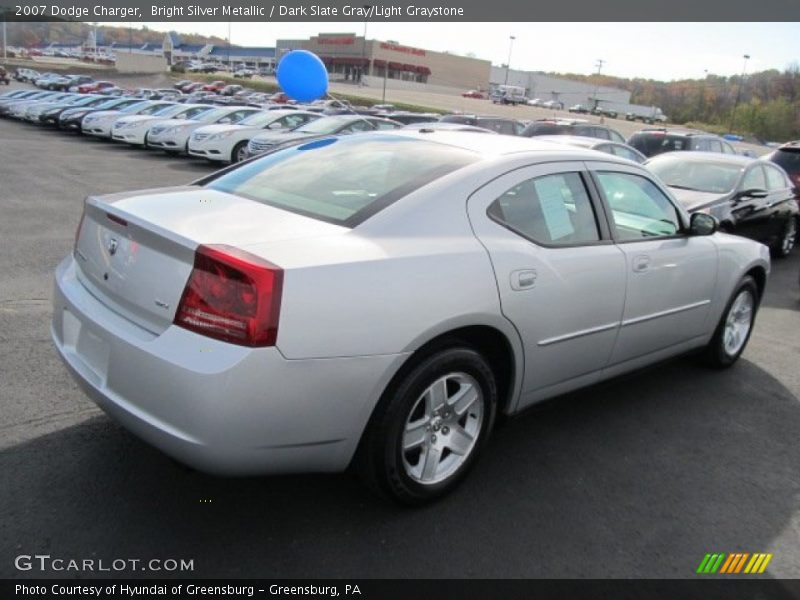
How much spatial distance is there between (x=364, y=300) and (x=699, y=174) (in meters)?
7.94

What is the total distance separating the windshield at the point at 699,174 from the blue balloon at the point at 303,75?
17.7ft

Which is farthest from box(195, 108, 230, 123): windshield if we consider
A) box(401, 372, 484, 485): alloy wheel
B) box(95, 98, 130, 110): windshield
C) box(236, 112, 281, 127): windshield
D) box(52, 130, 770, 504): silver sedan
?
box(401, 372, 484, 485): alloy wheel

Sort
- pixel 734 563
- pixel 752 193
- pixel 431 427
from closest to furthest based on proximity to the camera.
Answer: pixel 734 563 < pixel 431 427 < pixel 752 193

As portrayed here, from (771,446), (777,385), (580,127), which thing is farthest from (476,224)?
(580,127)

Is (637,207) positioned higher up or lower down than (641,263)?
higher up

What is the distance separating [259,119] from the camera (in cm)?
1761

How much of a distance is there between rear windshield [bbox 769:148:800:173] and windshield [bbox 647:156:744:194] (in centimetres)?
403

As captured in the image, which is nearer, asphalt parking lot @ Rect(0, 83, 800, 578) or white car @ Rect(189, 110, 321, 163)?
asphalt parking lot @ Rect(0, 83, 800, 578)

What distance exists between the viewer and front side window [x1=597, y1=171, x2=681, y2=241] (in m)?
3.91

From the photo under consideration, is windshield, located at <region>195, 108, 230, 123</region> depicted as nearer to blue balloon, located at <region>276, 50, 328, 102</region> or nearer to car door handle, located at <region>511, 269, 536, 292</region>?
blue balloon, located at <region>276, 50, 328, 102</region>

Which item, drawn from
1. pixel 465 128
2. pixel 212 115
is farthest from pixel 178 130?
pixel 465 128

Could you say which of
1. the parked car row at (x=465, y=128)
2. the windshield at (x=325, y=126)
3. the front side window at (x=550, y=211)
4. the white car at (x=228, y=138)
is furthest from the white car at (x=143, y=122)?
the front side window at (x=550, y=211)

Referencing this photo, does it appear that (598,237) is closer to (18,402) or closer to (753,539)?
(753,539)

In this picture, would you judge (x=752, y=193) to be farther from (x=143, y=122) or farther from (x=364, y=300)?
(x=143, y=122)
